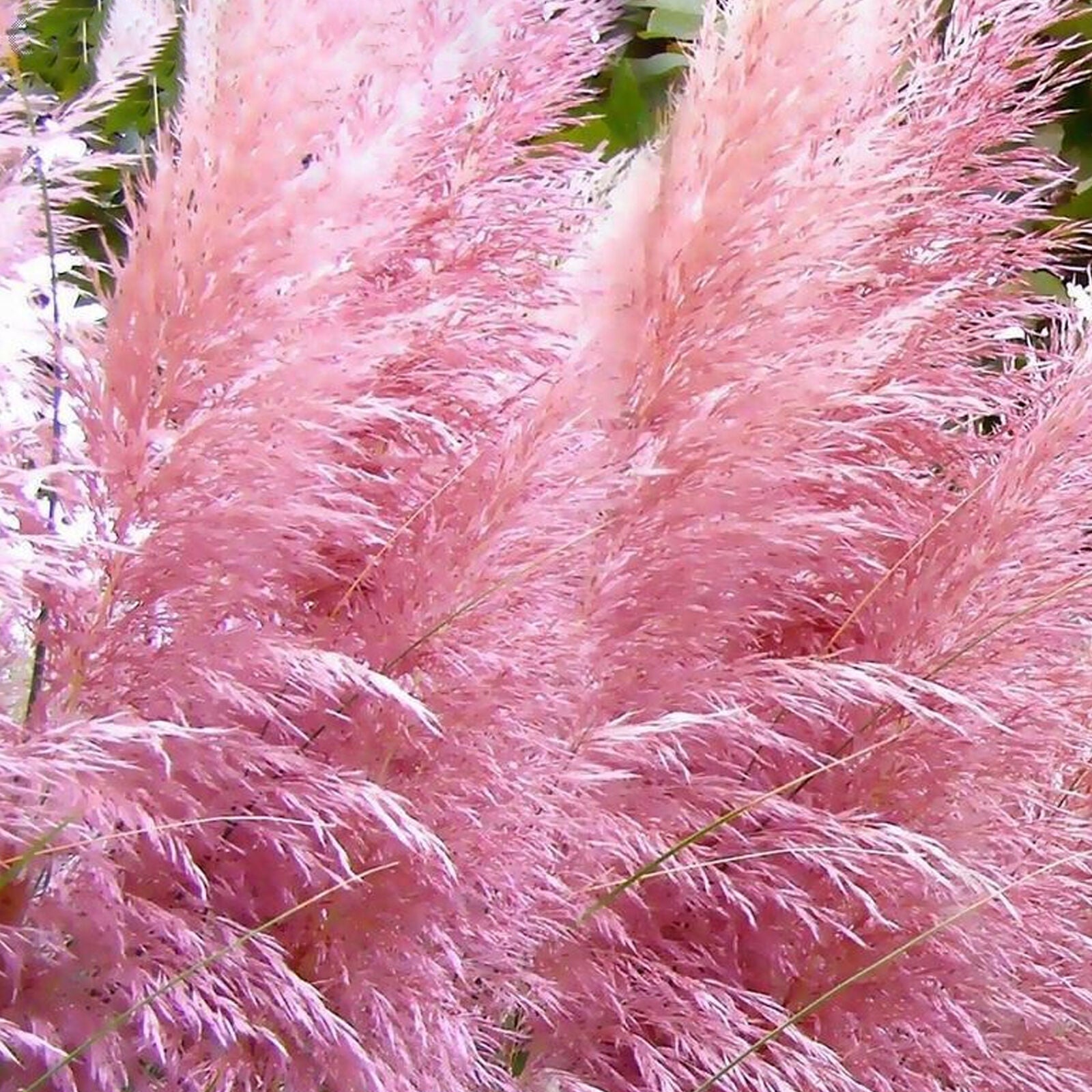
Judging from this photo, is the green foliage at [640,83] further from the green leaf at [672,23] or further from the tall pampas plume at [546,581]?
the tall pampas plume at [546,581]

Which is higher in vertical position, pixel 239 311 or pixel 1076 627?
pixel 239 311

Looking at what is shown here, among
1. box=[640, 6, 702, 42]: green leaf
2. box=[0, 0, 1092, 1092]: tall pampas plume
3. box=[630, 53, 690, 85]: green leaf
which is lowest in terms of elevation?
box=[0, 0, 1092, 1092]: tall pampas plume

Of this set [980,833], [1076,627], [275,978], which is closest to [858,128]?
[1076,627]

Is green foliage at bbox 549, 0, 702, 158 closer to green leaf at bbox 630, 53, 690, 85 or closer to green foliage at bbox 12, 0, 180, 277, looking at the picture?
green leaf at bbox 630, 53, 690, 85

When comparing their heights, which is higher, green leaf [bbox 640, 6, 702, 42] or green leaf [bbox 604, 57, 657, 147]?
green leaf [bbox 640, 6, 702, 42]

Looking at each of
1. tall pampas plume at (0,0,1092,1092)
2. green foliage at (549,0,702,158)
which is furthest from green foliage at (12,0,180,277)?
tall pampas plume at (0,0,1092,1092)

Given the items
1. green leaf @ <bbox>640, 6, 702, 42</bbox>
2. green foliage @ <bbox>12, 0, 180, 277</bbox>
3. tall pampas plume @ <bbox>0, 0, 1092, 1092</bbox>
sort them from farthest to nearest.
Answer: green leaf @ <bbox>640, 6, 702, 42</bbox>
green foliage @ <bbox>12, 0, 180, 277</bbox>
tall pampas plume @ <bbox>0, 0, 1092, 1092</bbox>

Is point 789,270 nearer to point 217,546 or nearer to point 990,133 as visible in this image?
point 990,133

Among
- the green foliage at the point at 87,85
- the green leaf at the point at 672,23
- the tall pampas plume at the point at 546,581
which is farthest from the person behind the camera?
the green leaf at the point at 672,23

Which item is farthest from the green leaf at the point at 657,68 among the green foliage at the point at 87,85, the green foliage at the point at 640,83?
the green foliage at the point at 87,85
